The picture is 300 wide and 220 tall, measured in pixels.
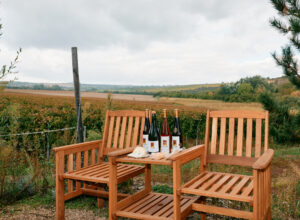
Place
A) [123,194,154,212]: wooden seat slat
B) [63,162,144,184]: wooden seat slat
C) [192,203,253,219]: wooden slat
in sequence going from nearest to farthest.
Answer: [192,203,253,219]: wooden slat, [123,194,154,212]: wooden seat slat, [63,162,144,184]: wooden seat slat

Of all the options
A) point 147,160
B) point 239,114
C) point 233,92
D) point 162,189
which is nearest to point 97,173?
point 147,160

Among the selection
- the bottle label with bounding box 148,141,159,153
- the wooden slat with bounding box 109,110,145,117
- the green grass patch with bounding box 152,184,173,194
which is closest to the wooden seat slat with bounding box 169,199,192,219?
the bottle label with bounding box 148,141,159,153

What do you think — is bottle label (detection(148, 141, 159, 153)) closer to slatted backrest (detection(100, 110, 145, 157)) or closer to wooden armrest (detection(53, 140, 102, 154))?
slatted backrest (detection(100, 110, 145, 157))

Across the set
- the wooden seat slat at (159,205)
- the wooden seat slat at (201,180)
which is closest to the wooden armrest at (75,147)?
the wooden seat slat at (159,205)

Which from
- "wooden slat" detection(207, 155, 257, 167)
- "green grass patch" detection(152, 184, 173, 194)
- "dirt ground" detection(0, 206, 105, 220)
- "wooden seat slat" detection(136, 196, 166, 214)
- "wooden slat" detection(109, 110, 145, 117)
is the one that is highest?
"wooden slat" detection(109, 110, 145, 117)

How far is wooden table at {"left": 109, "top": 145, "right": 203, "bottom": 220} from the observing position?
2.21 m

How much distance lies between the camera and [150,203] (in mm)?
2744

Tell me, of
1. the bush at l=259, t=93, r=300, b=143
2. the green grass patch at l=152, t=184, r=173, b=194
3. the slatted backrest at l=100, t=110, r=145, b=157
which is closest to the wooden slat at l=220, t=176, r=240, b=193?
the slatted backrest at l=100, t=110, r=145, b=157

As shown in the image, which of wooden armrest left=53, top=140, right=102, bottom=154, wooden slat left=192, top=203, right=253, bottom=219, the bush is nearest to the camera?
wooden slat left=192, top=203, right=253, bottom=219

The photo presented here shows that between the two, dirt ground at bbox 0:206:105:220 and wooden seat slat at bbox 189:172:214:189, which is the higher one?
wooden seat slat at bbox 189:172:214:189

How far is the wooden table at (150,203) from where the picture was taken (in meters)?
2.21

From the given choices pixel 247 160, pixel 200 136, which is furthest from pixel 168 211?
pixel 200 136

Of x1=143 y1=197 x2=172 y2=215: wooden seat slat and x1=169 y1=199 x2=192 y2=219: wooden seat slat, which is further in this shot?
x1=143 y1=197 x2=172 y2=215: wooden seat slat

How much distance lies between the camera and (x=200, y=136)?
35.7 ft
